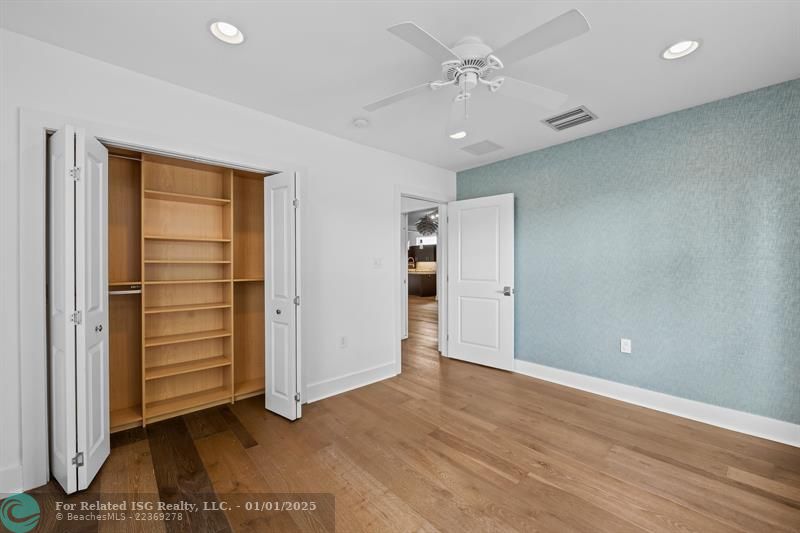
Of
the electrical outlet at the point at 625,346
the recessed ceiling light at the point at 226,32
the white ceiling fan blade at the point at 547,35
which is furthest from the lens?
the electrical outlet at the point at 625,346

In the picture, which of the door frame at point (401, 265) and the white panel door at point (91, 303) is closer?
the white panel door at point (91, 303)

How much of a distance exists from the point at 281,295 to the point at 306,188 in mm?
989

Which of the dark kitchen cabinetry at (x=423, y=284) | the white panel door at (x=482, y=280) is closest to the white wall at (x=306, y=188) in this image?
the white panel door at (x=482, y=280)

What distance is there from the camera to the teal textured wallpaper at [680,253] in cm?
254

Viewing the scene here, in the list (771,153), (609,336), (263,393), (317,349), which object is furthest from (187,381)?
(771,153)

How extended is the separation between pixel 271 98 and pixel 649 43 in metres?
2.57

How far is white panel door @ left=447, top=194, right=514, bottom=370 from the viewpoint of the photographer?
161 inches

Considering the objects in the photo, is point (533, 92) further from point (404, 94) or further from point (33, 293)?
point (33, 293)

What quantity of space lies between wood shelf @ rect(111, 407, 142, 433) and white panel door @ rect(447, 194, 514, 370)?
3.41 meters

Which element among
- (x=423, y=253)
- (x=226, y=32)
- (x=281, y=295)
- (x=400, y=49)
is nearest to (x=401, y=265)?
(x=281, y=295)

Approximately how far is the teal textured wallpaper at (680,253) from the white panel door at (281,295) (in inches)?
106

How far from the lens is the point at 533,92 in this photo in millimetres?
1896

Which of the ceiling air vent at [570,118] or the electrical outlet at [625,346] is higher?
the ceiling air vent at [570,118]

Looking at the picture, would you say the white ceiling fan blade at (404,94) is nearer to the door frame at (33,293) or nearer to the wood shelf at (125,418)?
the door frame at (33,293)
